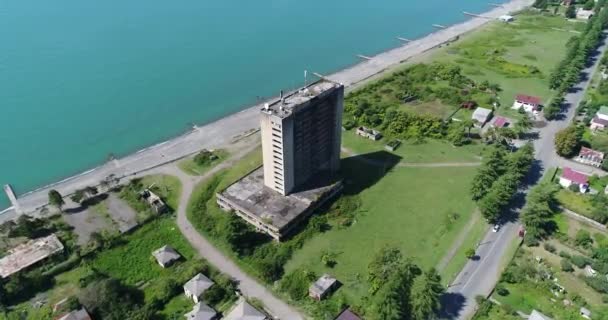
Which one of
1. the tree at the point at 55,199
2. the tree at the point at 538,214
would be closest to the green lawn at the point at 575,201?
the tree at the point at 538,214

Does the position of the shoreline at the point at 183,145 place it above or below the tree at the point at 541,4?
below

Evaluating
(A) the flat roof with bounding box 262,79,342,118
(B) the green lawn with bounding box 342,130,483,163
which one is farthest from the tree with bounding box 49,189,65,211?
(B) the green lawn with bounding box 342,130,483,163

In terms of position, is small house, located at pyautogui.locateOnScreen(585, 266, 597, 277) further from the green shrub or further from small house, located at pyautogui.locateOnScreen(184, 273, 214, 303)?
small house, located at pyautogui.locateOnScreen(184, 273, 214, 303)

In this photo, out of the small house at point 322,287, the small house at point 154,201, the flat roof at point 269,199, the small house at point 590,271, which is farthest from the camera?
the small house at point 154,201

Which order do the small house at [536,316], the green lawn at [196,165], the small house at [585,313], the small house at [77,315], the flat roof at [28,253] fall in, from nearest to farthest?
the small house at [77,315] → the small house at [536,316] → the small house at [585,313] → the flat roof at [28,253] → the green lawn at [196,165]

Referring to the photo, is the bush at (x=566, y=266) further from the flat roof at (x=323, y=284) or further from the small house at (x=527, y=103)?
the small house at (x=527, y=103)

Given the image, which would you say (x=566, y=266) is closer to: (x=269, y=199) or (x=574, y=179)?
(x=574, y=179)

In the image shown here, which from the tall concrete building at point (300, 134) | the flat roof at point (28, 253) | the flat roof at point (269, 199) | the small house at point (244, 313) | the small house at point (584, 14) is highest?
the tall concrete building at point (300, 134)
